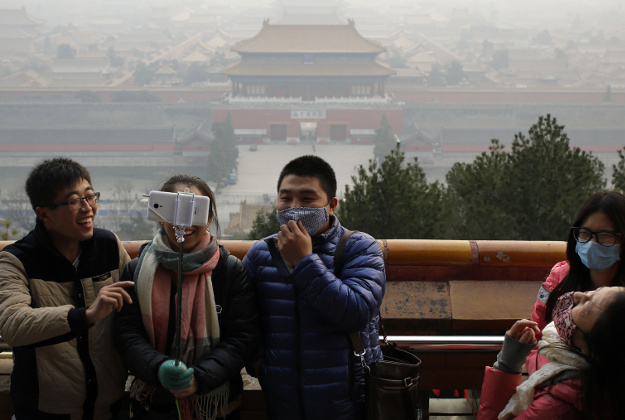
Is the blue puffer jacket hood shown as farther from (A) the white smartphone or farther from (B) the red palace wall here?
(B) the red palace wall

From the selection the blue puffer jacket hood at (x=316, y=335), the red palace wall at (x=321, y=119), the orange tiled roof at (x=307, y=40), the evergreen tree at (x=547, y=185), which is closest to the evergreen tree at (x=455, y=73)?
the orange tiled roof at (x=307, y=40)

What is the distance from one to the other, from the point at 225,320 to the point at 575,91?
1248 inches

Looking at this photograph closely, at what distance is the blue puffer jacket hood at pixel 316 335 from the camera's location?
0.95m

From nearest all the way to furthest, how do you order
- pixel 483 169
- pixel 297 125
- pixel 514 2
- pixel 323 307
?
pixel 323 307 < pixel 483 169 < pixel 297 125 < pixel 514 2

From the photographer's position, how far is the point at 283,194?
1.03m

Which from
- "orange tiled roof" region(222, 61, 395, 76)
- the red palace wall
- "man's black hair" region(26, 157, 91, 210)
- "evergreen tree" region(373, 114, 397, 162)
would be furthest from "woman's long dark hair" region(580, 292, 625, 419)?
"orange tiled roof" region(222, 61, 395, 76)

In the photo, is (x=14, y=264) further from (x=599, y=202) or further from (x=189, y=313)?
(x=599, y=202)

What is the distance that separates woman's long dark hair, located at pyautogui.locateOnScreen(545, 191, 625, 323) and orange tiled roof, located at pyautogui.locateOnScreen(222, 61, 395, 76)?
83.9 ft

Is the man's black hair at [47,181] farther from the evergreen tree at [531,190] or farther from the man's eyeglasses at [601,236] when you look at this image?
the evergreen tree at [531,190]

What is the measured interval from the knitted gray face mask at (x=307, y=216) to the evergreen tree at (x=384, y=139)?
22800mm

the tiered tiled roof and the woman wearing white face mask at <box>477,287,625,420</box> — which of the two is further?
the tiered tiled roof

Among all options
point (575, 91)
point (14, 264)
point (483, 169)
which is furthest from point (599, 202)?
point (575, 91)

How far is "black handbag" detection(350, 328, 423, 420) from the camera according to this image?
0.94 metres

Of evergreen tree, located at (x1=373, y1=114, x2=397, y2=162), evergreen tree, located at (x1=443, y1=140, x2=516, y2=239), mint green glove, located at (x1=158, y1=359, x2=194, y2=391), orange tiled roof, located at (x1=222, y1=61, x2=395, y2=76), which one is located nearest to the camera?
mint green glove, located at (x1=158, y1=359, x2=194, y2=391)
